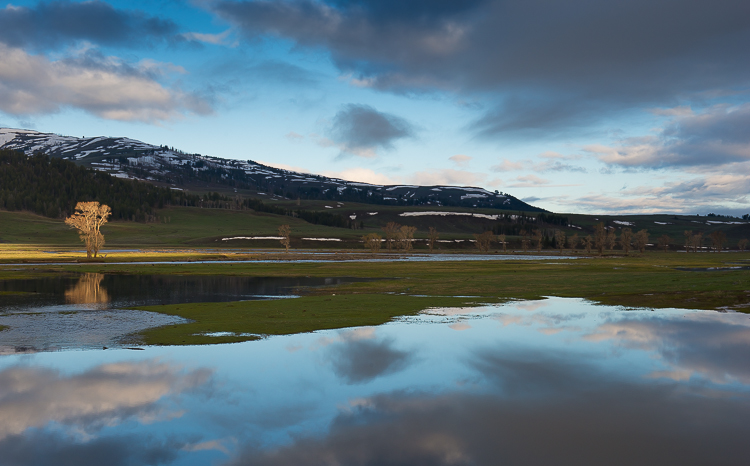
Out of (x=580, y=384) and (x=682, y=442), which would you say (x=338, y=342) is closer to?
(x=580, y=384)

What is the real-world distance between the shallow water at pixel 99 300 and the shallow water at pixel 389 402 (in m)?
4.15

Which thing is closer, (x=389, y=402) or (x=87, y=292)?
(x=389, y=402)

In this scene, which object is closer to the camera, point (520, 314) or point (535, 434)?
point (535, 434)

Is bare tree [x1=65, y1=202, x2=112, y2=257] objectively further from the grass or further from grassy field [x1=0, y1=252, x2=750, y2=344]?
the grass

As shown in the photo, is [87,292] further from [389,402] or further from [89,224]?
[89,224]

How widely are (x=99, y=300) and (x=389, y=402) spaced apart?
31.9 metres

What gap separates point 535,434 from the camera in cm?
1240

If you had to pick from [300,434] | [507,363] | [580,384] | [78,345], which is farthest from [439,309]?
[300,434]

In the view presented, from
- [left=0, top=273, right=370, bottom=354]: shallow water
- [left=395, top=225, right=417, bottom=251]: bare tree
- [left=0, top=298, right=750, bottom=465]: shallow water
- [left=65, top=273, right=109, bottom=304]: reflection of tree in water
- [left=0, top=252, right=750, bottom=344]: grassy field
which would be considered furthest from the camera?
[left=395, top=225, right=417, bottom=251]: bare tree

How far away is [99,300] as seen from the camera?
128ft

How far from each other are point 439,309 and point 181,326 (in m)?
15.7

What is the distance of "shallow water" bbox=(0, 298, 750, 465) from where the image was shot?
453 inches

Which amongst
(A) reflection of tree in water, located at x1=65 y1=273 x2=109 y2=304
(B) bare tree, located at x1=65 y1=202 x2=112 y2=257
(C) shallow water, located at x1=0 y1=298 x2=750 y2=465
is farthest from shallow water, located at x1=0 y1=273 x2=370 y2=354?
(B) bare tree, located at x1=65 y1=202 x2=112 y2=257

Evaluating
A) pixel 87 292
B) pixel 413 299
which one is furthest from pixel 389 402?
pixel 87 292
